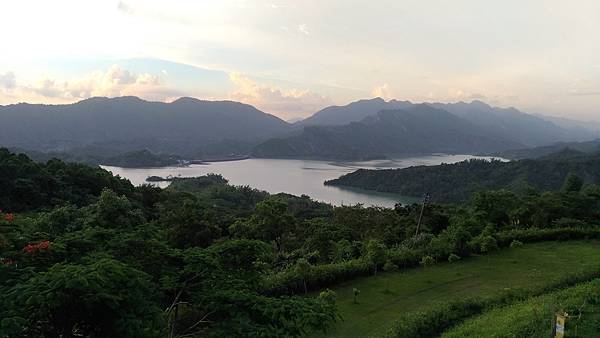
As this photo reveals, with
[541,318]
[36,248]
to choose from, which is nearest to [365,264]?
[541,318]

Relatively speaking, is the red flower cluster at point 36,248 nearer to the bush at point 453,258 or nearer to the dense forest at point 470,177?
the bush at point 453,258

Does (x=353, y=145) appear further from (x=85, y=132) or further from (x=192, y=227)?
(x=192, y=227)

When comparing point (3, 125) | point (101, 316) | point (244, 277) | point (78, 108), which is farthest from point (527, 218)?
point (78, 108)

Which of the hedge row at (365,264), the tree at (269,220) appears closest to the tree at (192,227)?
the tree at (269,220)

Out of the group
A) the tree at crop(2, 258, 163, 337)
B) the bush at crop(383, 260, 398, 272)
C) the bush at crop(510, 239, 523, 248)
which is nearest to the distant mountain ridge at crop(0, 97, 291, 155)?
the bush at crop(383, 260, 398, 272)

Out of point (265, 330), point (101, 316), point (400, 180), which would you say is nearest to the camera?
point (101, 316)

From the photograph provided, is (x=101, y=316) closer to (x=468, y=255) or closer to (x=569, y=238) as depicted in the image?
(x=468, y=255)

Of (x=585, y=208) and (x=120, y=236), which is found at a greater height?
(x=120, y=236)
